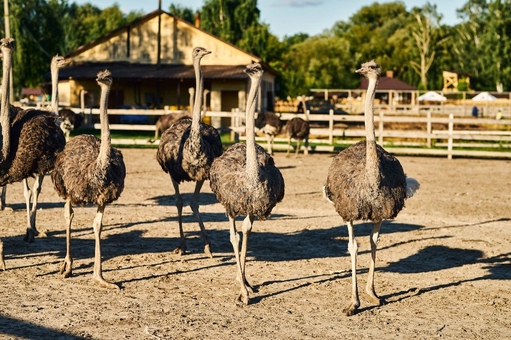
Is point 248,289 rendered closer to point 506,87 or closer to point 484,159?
point 484,159

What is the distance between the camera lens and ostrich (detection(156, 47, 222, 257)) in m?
8.69

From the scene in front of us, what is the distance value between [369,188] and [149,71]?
2842 cm

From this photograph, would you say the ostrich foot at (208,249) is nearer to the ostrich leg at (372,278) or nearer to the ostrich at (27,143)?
the ostrich at (27,143)

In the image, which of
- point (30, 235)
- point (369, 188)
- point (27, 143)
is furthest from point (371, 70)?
point (30, 235)

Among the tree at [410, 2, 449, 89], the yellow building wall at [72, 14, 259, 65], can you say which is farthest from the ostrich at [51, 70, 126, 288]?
the tree at [410, 2, 449, 89]

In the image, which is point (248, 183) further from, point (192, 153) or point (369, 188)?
point (192, 153)

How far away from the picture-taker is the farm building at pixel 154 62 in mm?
34625

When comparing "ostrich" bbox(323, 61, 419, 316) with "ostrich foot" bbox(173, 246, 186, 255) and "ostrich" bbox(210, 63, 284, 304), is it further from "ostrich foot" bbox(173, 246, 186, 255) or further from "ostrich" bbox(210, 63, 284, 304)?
"ostrich foot" bbox(173, 246, 186, 255)

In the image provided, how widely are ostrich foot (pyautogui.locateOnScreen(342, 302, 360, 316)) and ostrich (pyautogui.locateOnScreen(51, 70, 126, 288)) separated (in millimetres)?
2230

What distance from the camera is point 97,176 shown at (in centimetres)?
728

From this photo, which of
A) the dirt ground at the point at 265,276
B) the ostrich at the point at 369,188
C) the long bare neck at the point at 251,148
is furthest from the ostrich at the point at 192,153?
the ostrich at the point at 369,188

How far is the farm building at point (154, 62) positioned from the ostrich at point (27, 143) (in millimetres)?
24712

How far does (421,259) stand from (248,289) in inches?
Answer: 98.4

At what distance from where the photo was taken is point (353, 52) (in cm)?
7650
